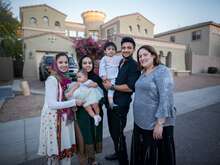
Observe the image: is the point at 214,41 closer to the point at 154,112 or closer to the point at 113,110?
the point at 113,110

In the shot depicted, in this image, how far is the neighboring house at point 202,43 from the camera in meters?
25.4

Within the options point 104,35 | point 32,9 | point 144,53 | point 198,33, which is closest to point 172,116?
point 144,53

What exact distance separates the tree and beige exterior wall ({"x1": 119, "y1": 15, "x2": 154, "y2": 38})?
43.9 ft

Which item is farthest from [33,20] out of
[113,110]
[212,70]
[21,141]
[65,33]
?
[212,70]

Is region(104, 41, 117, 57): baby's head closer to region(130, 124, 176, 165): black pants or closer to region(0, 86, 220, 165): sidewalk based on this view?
region(130, 124, 176, 165): black pants

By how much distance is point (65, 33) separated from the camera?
25.7m

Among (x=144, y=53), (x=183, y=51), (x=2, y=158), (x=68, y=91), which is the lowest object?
(x=2, y=158)

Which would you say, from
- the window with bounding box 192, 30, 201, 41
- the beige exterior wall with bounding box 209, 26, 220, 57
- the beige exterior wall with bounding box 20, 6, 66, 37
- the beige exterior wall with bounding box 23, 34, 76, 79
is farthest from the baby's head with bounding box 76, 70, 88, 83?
the window with bounding box 192, 30, 201, 41

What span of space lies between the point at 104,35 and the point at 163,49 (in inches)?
389

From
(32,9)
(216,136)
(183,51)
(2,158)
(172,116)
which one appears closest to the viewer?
(172,116)

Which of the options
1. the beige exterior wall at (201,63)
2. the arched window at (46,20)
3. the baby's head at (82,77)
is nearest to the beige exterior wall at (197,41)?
the beige exterior wall at (201,63)

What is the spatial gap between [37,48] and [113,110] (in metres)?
18.6

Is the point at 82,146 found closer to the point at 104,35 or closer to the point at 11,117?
the point at 11,117

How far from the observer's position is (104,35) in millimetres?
28062
